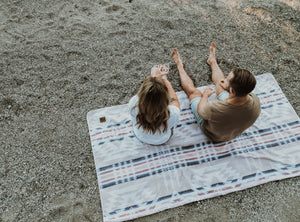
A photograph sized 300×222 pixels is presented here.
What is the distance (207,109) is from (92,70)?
5.82ft

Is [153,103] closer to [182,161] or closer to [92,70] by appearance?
[182,161]

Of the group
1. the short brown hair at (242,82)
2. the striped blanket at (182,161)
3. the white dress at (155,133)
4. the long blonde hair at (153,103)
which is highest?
the short brown hair at (242,82)

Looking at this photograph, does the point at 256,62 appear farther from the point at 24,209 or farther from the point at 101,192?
the point at 24,209

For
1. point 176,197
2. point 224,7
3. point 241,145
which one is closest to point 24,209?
point 176,197

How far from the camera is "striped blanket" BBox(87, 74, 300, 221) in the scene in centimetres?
241

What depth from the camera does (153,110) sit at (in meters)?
1.93

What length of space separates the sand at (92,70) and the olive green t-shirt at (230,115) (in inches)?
29.2

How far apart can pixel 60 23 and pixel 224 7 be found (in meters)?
2.67

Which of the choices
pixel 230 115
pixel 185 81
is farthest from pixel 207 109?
pixel 185 81

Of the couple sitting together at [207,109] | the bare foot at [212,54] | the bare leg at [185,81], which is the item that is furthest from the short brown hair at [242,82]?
the bare foot at [212,54]

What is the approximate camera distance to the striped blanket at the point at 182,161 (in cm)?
241

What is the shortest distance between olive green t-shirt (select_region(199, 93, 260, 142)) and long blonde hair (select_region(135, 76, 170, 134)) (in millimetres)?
409

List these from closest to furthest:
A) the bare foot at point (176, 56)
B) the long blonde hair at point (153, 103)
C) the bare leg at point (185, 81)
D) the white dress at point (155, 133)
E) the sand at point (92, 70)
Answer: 1. the long blonde hair at point (153, 103)
2. the white dress at point (155, 133)
3. the sand at point (92, 70)
4. the bare leg at point (185, 81)
5. the bare foot at point (176, 56)

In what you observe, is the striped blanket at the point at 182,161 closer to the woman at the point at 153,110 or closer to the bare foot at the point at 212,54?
the woman at the point at 153,110
